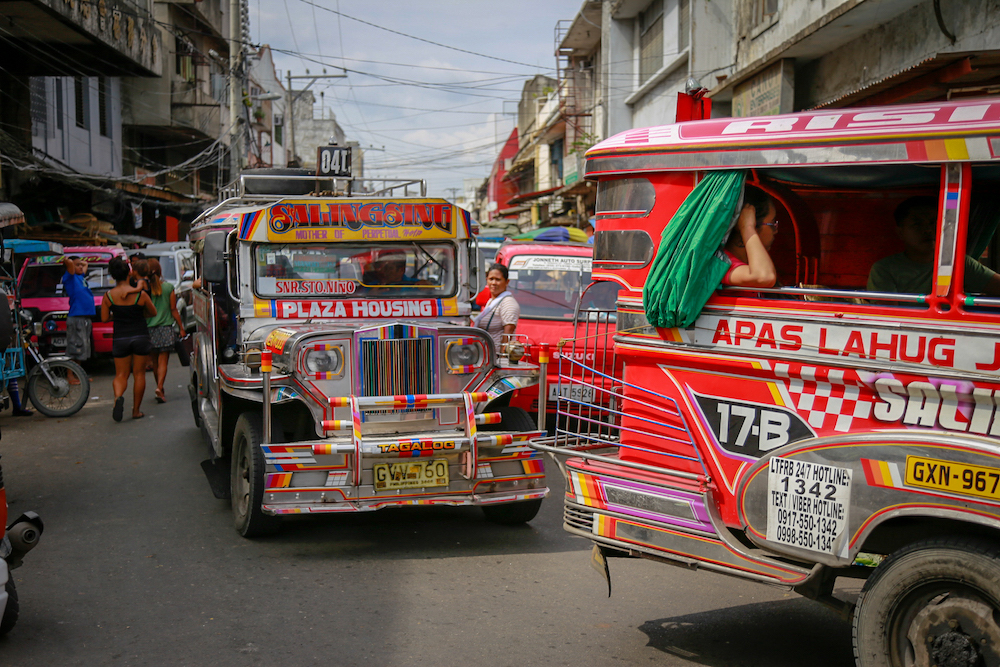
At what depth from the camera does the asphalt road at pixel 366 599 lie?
4.27 m

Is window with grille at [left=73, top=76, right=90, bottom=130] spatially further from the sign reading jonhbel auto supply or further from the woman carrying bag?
the woman carrying bag

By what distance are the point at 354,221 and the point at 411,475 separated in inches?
96.4

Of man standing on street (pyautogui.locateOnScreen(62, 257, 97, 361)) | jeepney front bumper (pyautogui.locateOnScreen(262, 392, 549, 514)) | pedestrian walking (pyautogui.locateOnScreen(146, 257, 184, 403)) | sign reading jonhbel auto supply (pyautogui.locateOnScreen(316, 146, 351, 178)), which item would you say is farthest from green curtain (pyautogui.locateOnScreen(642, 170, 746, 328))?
man standing on street (pyautogui.locateOnScreen(62, 257, 97, 361))

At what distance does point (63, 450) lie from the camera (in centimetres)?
924

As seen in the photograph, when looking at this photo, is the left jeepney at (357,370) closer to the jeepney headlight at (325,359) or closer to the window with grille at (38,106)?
the jeepney headlight at (325,359)

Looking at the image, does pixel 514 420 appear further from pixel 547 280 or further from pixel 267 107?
pixel 267 107

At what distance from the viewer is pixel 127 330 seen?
35.8ft

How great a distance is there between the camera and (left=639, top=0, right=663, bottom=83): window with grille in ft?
70.4

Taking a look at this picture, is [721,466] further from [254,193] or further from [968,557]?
[254,193]

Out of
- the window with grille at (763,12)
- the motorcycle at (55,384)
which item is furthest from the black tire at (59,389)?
the window with grille at (763,12)

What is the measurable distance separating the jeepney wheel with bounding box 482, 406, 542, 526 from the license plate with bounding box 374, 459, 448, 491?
708 millimetres

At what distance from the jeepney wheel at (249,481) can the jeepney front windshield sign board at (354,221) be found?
161 cm

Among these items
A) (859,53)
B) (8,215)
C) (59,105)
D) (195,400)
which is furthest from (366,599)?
(59,105)

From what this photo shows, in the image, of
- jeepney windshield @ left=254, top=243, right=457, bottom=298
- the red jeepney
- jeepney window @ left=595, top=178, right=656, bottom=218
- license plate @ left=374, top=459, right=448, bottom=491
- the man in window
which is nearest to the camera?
the red jeepney
